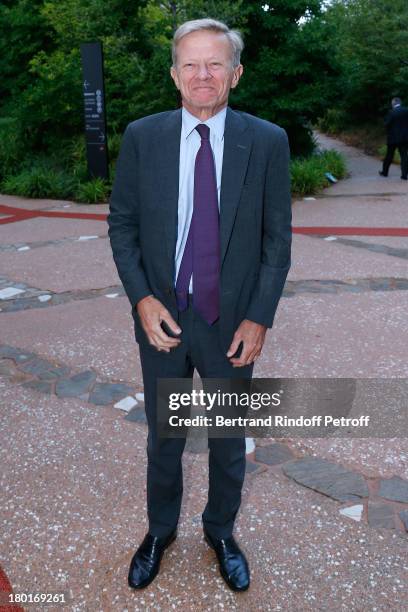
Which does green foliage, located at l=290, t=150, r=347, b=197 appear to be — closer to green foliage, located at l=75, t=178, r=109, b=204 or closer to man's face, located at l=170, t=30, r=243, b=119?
green foliage, located at l=75, t=178, r=109, b=204

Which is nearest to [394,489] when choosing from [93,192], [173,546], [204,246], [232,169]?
[173,546]

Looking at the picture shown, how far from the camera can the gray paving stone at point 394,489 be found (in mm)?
2588

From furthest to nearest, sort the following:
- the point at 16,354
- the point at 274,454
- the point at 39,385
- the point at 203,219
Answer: the point at 16,354 → the point at 39,385 → the point at 274,454 → the point at 203,219

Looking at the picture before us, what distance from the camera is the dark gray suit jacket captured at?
1794 mm

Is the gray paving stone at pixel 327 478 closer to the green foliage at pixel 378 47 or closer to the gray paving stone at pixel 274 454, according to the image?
the gray paving stone at pixel 274 454

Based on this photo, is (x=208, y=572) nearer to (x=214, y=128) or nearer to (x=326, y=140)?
(x=214, y=128)

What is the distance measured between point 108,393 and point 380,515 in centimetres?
177

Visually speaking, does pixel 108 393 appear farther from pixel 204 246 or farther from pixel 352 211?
pixel 352 211

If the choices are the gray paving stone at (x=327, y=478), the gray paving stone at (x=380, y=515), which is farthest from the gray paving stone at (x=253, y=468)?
the gray paving stone at (x=380, y=515)

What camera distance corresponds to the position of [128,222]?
194 cm

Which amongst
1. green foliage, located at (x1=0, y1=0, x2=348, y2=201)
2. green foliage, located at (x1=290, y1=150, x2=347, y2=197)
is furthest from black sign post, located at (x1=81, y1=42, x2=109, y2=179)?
green foliage, located at (x1=290, y1=150, x2=347, y2=197)

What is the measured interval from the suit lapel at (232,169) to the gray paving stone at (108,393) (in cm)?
196

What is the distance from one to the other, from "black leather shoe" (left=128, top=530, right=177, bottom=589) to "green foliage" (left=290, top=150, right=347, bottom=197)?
31.2 ft

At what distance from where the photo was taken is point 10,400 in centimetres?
347
